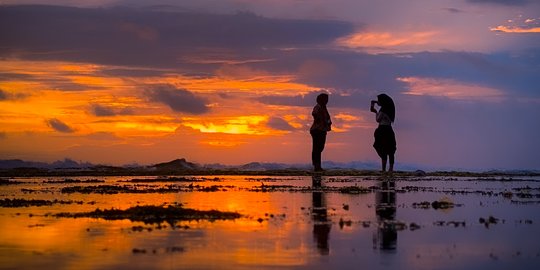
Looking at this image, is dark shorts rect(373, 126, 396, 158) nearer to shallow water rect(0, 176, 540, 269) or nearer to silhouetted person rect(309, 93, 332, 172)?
silhouetted person rect(309, 93, 332, 172)

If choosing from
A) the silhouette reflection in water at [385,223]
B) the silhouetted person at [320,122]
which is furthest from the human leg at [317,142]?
the silhouette reflection in water at [385,223]

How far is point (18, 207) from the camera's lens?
29.9 meters

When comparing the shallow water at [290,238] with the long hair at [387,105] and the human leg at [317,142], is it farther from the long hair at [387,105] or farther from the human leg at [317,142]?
the human leg at [317,142]

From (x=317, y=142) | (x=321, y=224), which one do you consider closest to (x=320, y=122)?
(x=317, y=142)

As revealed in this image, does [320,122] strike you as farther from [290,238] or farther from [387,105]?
[290,238]

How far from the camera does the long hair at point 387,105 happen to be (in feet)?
192

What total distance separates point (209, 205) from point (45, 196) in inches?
434

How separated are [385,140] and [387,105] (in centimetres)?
273

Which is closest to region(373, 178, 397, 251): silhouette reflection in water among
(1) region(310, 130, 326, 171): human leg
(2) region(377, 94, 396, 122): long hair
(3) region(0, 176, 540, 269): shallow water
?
(3) region(0, 176, 540, 269): shallow water

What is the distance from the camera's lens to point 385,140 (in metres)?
59.2

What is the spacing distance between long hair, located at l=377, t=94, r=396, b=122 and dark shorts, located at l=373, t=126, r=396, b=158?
1.07 m

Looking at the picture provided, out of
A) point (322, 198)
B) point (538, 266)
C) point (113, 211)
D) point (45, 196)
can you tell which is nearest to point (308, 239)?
point (538, 266)

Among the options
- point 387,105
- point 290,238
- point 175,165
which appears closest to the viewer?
point 290,238

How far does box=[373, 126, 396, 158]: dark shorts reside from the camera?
59.2 metres
